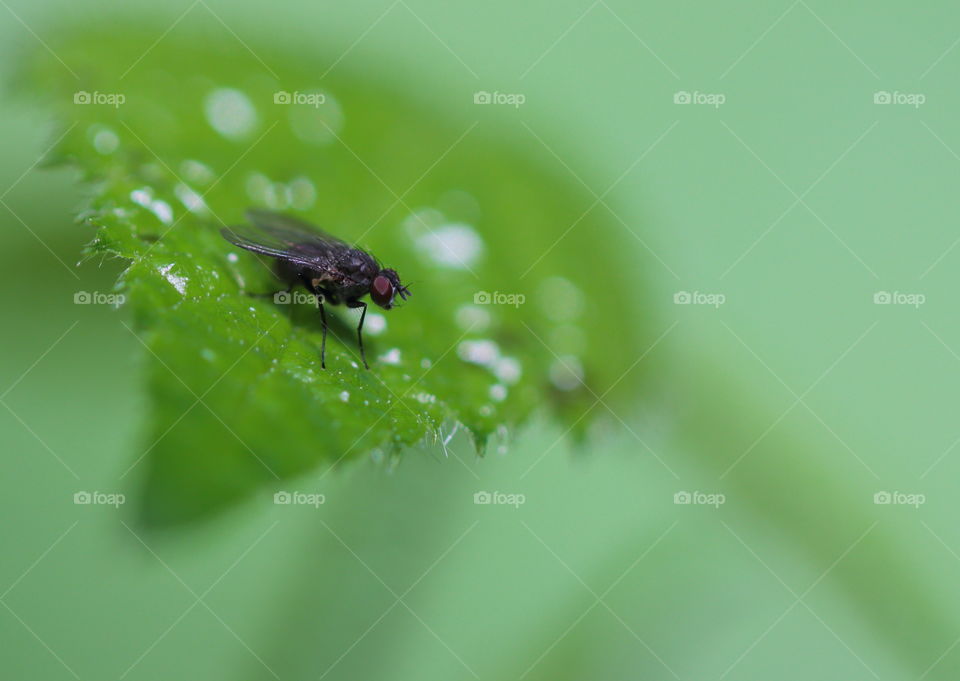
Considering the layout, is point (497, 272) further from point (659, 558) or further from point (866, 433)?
point (866, 433)

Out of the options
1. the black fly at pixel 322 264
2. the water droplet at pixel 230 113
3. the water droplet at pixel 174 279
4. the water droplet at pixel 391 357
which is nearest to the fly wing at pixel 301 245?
the black fly at pixel 322 264

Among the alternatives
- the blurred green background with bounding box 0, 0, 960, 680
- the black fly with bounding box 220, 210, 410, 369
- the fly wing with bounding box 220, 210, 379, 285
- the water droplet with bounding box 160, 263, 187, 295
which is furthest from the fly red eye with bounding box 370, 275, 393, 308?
the water droplet with bounding box 160, 263, 187, 295

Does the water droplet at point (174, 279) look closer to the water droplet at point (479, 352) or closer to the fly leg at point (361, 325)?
the fly leg at point (361, 325)

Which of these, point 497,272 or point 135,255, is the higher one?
point 497,272

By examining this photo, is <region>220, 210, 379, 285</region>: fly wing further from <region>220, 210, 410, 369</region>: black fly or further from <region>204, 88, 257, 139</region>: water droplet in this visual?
<region>204, 88, 257, 139</region>: water droplet

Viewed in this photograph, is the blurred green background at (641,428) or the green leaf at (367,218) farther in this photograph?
the blurred green background at (641,428)

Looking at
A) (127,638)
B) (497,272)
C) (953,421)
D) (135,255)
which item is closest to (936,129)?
(953,421)
